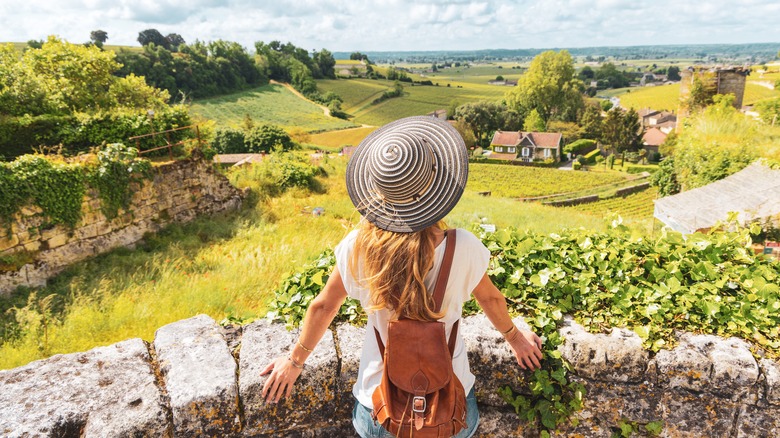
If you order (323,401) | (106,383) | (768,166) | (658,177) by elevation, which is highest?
(106,383)

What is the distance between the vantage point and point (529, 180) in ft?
167

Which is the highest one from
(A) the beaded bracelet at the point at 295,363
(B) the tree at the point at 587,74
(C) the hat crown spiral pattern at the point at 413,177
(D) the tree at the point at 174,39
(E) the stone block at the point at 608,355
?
(D) the tree at the point at 174,39

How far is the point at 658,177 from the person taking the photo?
32.6 metres

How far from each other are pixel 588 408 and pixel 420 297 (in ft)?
3.60

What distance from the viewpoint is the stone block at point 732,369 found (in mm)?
1921

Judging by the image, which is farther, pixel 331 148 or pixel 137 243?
pixel 331 148

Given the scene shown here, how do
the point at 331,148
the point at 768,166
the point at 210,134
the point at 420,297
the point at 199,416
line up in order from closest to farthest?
the point at 420,297, the point at 199,416, the point at 210,134, the point at 768,166, the point at 331,148

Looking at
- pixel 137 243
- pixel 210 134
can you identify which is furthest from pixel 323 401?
pixel 210 134

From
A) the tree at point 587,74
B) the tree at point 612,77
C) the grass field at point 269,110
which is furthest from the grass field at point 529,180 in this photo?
the tree at point 612,77

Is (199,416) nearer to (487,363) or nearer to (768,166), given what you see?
(487,363)

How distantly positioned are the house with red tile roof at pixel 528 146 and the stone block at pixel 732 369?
61.4 m

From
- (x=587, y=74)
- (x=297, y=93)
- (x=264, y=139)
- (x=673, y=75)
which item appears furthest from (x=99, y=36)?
(x=673, y=75)

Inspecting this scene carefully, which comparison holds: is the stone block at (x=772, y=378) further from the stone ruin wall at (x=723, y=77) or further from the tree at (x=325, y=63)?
the tree at (x=325, y=63)

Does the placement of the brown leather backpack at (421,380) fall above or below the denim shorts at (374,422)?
above
